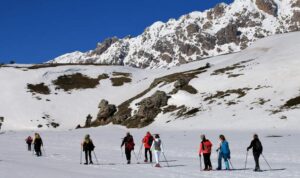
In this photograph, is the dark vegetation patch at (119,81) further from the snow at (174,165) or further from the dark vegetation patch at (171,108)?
the snow at (174,165)

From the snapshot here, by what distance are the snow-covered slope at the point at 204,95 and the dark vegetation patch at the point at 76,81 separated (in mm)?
1879

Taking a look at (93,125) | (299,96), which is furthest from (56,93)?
(299,96)

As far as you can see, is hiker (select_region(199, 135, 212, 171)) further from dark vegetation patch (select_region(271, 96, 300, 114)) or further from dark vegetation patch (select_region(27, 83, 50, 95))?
dark vegetation patch (select_region(27, 83, 50, 95))

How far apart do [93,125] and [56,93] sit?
82.7ft

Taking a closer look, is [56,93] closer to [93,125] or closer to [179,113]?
[93,125]

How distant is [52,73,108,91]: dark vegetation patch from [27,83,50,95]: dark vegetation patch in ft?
11.4

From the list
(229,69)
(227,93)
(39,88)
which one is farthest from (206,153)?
(39,88)

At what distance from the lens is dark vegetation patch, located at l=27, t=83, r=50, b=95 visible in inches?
4085

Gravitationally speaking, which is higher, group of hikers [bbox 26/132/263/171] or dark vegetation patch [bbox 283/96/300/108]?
dark vegetation patch [bbox 283/96/300/108]

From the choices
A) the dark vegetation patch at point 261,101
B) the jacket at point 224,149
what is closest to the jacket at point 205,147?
the jacket at point 224,149

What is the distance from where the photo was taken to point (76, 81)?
377 ft

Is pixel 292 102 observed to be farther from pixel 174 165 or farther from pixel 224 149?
pixel 224 149

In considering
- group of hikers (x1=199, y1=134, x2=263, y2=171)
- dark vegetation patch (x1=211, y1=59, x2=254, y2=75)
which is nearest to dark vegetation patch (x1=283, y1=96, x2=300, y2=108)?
dark vegetation patch (x1=211, y1=59, x2=254, y2=75)

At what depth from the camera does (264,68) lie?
80.2 m
